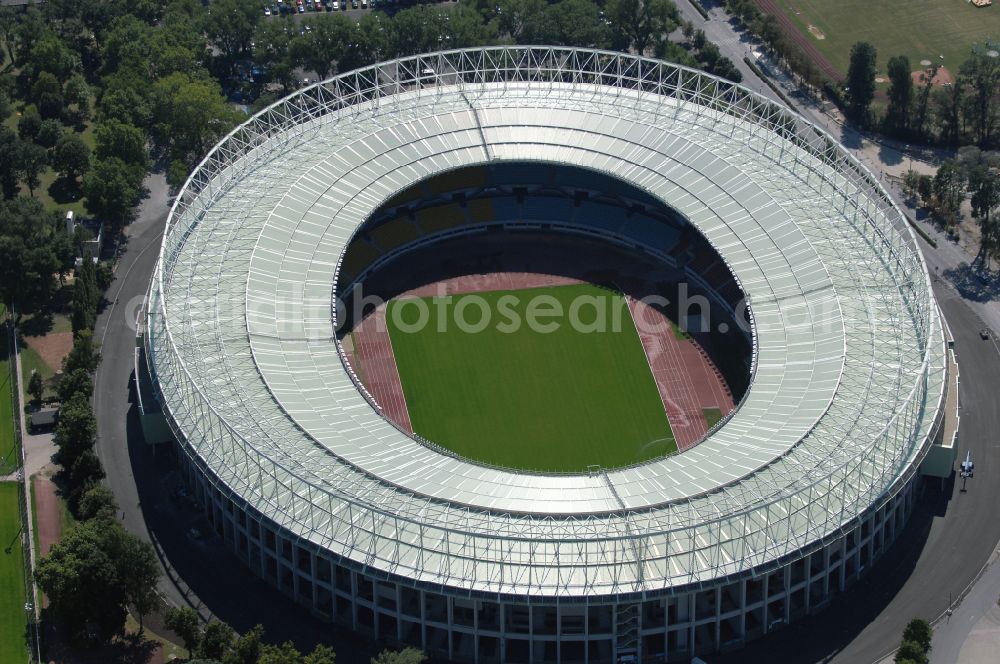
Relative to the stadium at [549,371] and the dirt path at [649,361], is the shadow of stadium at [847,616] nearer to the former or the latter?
the stadium at [549,371]

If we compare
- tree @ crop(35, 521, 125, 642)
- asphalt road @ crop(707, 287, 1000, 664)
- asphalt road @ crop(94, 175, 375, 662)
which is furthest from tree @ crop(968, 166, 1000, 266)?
tree @ crop(35, 521, 125, 642)

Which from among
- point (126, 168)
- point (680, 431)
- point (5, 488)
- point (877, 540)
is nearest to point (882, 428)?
point (877, 540)

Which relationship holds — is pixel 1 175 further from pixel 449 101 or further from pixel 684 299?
pixel 684 299

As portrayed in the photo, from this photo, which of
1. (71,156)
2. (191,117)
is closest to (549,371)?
(191,117)

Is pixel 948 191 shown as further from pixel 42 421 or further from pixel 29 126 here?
pixel 29 126

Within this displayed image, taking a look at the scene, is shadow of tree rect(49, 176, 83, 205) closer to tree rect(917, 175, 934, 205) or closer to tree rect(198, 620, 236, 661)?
tree rect(198, 620, 236, 661)

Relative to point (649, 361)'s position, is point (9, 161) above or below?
above
